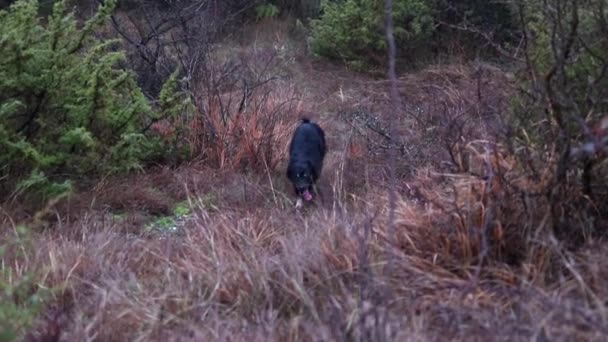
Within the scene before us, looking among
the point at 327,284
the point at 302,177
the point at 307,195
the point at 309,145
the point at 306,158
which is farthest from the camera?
the point at 309,145

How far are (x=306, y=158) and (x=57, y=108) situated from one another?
216 cm

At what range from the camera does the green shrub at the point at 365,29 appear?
51.0 ft

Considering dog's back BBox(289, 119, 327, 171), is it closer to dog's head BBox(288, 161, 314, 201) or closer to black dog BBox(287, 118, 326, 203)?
black dog BBox(287, 118, 326, 203)

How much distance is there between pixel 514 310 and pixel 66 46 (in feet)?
18.0

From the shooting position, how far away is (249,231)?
6.96 meters

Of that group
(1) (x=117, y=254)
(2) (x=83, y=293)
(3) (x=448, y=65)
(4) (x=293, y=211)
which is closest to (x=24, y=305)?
(2) (x=83, y=293)

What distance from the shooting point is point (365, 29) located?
15539mm

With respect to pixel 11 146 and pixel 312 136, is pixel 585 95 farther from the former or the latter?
pixel 11 146

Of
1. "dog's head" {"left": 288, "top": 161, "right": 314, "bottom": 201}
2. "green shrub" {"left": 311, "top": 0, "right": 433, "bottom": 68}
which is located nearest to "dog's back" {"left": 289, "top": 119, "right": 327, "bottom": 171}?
"dog's head" {"left": 288, "top": 161, "right": 314, "bottom": 201}

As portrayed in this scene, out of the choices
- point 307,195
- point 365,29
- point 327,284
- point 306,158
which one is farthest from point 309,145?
point 365,29

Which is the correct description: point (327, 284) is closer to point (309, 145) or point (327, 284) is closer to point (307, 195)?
point (307, 195)

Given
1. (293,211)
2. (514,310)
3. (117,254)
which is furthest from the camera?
(293,211)

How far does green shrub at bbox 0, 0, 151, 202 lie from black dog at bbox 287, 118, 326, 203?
53.1 inches

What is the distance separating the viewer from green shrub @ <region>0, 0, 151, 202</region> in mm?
8617
